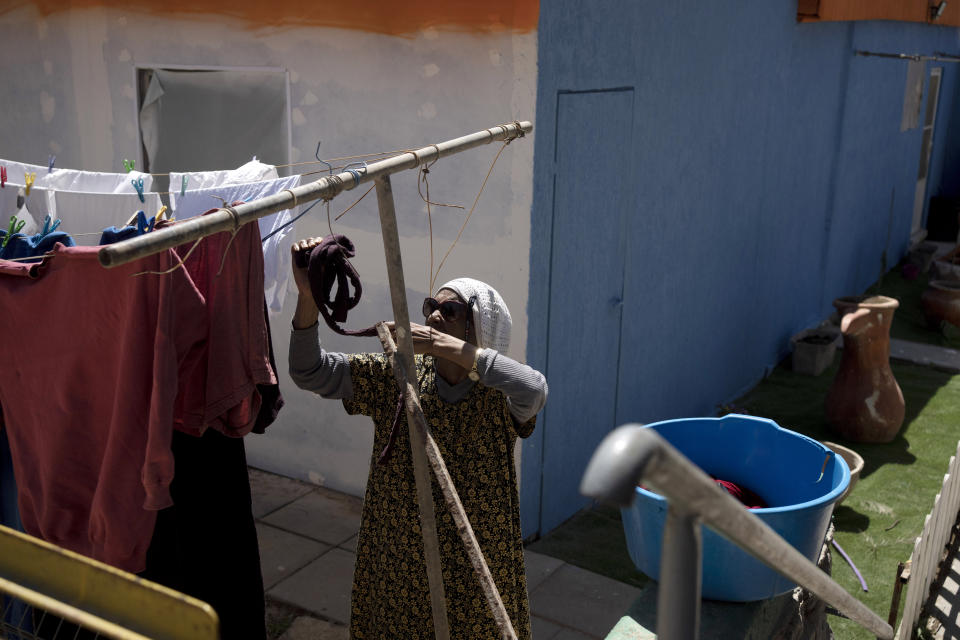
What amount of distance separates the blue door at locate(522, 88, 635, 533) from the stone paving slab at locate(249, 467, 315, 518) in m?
1.59

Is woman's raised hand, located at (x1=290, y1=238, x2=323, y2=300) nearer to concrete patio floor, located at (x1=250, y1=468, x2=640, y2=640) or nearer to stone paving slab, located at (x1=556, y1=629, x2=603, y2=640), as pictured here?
concrete patio floor, located at (x1=250, y1=468, x2=640, y2=640)

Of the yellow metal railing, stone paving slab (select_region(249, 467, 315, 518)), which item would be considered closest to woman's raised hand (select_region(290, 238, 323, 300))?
the yellow metal railing

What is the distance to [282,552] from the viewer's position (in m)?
5.16

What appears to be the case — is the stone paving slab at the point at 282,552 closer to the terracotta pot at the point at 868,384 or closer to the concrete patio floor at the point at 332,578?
the concrete patio floor at the point at 332,578

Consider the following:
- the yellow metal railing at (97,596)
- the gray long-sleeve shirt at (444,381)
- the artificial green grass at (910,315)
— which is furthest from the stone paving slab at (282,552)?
the artificial green grass at (910,315)

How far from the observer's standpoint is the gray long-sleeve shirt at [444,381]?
2666 millimetres

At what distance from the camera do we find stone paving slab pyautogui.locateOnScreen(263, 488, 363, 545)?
537 cm

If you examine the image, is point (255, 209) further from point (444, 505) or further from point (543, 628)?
point (543, 628)

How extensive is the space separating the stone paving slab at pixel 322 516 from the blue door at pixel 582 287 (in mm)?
1102

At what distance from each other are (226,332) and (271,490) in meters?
3.67

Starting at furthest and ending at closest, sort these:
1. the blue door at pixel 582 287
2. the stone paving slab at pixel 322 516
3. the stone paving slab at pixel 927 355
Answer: the stone paving slab at pixel 927 355 → the stone paving slab at pixel 322 516 → the blue door at pixel 582 287

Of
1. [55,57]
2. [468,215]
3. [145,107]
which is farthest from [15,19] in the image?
[468,215]

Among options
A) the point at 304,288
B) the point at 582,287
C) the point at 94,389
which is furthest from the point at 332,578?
the point at 304,288

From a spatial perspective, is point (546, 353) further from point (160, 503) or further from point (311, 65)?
point (160, 503)
